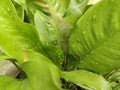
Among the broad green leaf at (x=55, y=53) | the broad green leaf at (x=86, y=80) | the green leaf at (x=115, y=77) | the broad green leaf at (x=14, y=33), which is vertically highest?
the broad green leaf at (x=14, y=33)

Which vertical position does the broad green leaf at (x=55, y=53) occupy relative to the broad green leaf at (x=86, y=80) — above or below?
above

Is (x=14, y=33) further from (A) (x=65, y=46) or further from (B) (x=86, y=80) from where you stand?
(B) (x=86, y=80)

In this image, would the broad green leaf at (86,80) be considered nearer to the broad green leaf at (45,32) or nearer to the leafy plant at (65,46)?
the leafy plant at (65,46)

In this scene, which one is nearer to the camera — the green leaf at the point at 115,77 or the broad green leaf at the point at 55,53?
the broad green leaf at the point at 55,53

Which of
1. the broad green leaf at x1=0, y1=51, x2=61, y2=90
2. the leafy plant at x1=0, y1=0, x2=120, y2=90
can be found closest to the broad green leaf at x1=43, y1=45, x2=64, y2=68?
the leafy plant at x1=0, y1=0, x2=120, y2=90

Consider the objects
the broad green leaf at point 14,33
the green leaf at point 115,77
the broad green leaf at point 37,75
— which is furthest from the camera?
the green leaf at point 115,77

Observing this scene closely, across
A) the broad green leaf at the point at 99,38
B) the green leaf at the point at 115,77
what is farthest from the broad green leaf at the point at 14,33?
the green leaf at the point at 115,77

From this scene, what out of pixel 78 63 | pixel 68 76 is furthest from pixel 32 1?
pixel 68 76
